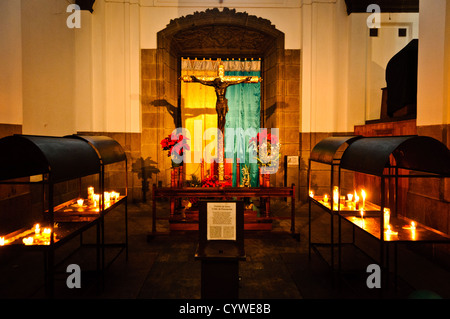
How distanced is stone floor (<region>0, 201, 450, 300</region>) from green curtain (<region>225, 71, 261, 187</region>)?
3932mm

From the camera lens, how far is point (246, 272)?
4203mm

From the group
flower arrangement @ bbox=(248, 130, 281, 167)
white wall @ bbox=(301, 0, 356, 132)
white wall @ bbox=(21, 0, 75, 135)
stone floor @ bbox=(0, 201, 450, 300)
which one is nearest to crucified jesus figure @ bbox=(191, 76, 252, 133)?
flower arrangement @ bbox=(248, 130, 281, 167)

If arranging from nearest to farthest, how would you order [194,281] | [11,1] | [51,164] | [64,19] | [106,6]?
[51,164], [194,281], [11,1], [64,19], [106,6]

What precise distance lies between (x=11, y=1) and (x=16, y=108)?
1.77 m

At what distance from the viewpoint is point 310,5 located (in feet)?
27.3

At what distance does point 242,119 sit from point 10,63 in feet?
20.0

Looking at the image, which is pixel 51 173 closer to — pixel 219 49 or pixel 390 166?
pixel 390 166

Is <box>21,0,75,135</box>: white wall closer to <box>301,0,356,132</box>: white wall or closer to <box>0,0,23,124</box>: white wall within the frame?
<box>0,0,23,124</box>: white wall

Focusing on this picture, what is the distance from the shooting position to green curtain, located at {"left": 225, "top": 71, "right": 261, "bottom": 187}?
369 inches

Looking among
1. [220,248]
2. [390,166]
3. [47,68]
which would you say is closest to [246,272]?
[220,248]

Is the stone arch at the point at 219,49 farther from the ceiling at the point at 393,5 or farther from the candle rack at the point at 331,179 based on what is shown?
the candle rack at the point at 331,179

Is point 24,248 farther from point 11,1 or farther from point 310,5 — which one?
point 310,5

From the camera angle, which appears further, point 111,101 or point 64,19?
point 111,101
